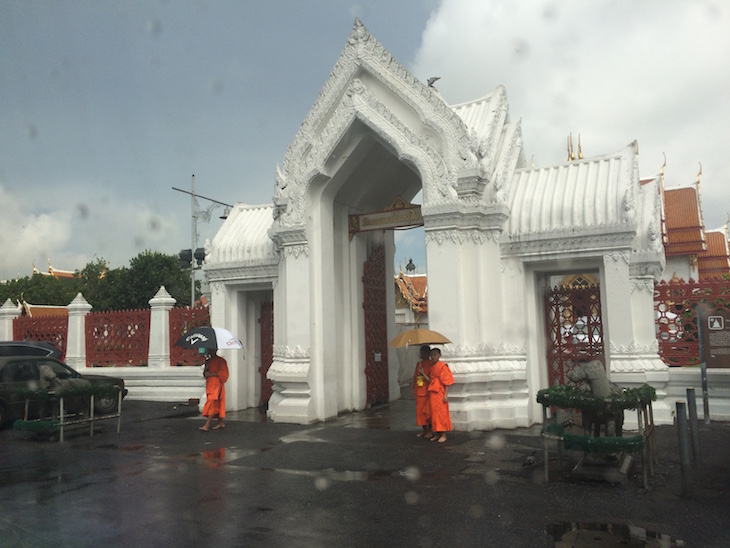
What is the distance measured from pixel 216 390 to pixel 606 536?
303 inches

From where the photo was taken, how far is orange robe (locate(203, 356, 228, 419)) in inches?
445

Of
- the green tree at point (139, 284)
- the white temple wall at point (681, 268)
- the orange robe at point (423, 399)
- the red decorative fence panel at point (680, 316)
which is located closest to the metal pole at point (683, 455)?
the orange robe at point (423, 399)

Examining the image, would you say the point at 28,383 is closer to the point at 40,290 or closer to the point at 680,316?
the point at 680,316

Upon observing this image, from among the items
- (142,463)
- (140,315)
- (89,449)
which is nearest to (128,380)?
(140,315)

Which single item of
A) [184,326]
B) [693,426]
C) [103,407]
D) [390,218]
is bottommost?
[103,407]

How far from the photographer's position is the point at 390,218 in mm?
12555

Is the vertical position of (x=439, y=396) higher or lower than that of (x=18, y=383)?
lower

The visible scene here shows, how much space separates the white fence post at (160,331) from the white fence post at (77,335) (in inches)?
98.9

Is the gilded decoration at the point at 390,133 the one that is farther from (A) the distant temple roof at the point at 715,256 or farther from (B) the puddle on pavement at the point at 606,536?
(A) the distant temple roof at the point at 715,256

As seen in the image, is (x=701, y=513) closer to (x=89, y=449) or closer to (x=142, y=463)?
(x=142, y=463)

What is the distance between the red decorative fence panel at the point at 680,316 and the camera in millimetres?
10844

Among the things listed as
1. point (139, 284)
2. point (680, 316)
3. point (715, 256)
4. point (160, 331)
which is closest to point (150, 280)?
point (139, 284)

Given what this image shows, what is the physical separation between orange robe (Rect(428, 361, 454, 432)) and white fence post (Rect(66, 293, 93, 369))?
436 inches

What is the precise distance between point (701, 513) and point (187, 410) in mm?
10881
